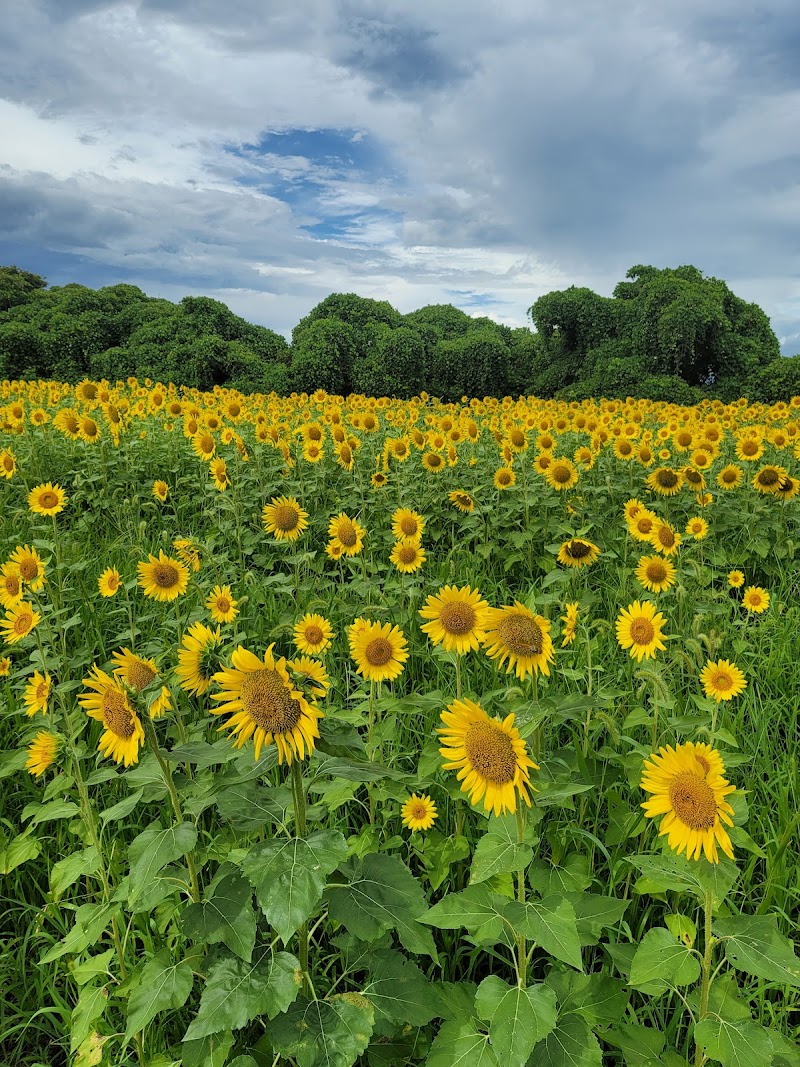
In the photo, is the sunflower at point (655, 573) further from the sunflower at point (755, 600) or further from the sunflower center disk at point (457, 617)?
the sunflower center disk at point (457, 617)

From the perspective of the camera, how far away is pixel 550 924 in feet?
4.35

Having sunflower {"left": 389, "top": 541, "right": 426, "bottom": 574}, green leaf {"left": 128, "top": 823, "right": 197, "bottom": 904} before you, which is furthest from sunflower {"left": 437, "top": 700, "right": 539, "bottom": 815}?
sunflower {"left": 389, "top": 541, "right": 426, "bottom": 574}

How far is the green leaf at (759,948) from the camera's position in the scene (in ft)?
4.25

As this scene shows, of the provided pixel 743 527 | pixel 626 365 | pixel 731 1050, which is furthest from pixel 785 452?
pixel 626 365

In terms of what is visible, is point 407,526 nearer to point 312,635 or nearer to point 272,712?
point 312,635

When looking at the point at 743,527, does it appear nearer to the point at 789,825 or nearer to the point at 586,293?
the point at 789,825

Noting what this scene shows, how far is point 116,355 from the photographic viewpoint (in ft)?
66.8

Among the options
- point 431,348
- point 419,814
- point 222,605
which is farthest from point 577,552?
point 431,348

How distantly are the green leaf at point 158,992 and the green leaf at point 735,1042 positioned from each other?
107 centimetres

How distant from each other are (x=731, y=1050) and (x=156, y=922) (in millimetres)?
1607

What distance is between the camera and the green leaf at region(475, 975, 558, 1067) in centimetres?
127

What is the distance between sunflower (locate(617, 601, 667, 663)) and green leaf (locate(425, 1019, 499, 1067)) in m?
1.40

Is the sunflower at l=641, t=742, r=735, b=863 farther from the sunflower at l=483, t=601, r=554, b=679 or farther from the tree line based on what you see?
the tree line

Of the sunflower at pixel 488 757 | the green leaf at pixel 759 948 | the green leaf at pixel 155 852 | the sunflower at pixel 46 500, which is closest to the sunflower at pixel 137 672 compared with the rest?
the green leaf at pixel 155 852
